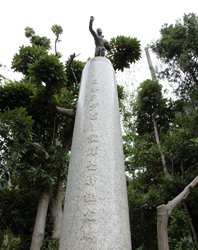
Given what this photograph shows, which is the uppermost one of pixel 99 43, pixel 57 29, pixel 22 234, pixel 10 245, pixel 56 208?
pixel 57 29

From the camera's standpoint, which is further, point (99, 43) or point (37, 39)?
point (37, 39)

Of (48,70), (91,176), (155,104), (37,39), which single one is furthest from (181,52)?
(91,176)

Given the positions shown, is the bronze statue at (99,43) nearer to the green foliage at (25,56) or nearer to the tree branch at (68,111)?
the tree branch at (68,111)

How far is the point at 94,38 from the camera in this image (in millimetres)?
4969

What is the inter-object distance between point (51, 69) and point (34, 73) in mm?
517

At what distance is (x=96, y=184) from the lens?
7.38ft

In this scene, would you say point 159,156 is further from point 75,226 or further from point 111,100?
point 75,226

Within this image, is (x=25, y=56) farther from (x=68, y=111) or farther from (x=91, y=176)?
(x=91, y=176)

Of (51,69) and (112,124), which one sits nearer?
(112,124)

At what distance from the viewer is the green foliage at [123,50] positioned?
683 centimetres

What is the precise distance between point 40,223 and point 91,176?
10.8 feet

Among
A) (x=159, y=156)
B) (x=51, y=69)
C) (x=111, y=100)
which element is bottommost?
(x=111, y=100)

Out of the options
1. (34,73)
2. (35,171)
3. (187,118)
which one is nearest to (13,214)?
(35,171)

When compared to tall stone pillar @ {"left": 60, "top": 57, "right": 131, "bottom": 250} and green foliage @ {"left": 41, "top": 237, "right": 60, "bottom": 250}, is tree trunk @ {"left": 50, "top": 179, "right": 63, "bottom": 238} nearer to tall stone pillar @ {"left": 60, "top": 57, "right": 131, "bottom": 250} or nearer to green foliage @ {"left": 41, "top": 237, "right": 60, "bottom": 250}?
green foliage @ {"left": 41, "top": 237, "right": 60, "bottom": 250}
